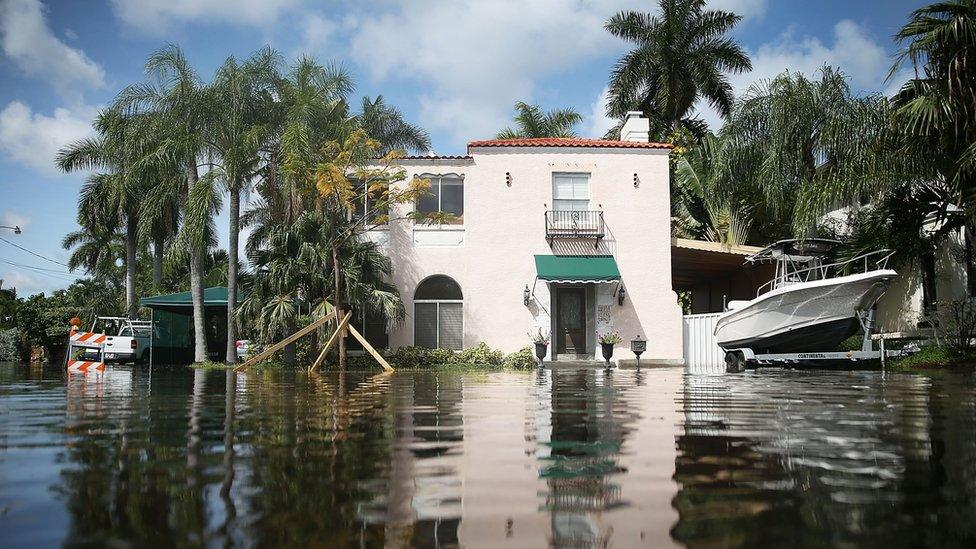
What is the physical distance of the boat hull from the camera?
15.3 metres

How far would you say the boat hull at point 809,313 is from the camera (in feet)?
50.2

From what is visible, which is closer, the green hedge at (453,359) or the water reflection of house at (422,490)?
the water reflection of house at (422,490)

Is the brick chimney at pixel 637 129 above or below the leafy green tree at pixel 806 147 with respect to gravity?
above

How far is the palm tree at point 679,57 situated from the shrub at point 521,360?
14.1 metres

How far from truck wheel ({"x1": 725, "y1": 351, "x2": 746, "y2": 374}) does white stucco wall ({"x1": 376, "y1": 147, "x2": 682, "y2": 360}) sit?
5561 mm

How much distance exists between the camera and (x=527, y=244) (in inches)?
939

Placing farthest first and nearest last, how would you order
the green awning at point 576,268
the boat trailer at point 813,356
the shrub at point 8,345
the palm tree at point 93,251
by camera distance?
the palm tree at point 93,251 < the shrub at point 8,345 < the green awning at point 576,268 < the boat trailer at point 813,356

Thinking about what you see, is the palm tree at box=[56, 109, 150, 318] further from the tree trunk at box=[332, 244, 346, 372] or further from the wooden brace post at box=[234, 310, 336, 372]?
the wooden brace post at box=[234, 310, 336, 372]

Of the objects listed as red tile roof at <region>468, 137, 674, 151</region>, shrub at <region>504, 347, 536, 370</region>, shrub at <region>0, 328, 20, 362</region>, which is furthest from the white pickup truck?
shrub at <region>0, 328, 20, 362</region>

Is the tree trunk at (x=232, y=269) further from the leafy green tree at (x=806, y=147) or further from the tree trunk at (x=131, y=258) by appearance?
the leafy green tree at (x=806, y=147)

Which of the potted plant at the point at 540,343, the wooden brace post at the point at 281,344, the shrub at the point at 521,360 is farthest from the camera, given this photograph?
the shrub at the point at 521,360

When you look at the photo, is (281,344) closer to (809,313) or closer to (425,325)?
(425,325)


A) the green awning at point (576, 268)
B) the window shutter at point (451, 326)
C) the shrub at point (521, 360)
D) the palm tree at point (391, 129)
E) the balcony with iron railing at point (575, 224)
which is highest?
the palm tree at point (391, 129)

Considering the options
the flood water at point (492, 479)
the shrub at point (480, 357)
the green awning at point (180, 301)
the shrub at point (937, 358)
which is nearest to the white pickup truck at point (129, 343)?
the green awning at point (180, 301)
